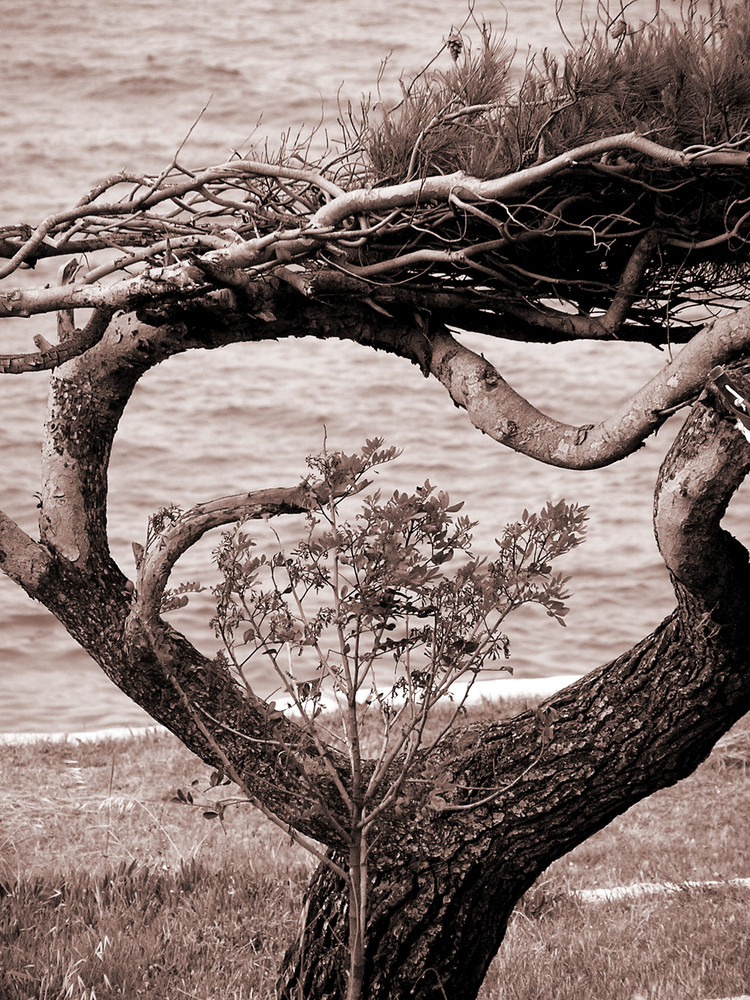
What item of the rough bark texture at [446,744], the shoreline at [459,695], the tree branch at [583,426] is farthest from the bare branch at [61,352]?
the shoreline at [459,695]

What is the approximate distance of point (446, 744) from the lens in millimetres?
2283

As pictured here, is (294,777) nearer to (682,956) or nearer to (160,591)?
(160,591)

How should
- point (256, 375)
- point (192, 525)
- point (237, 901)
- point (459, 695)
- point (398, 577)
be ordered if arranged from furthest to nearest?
point (256, 375) < point (459, 695) < point (237, 901) < point (192, 525) < point (398, 577)

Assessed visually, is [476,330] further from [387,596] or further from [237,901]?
[237,901]

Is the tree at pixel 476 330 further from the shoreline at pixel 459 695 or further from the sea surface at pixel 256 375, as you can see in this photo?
the sea surface at pixel 256 375

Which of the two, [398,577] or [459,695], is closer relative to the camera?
[398,577]

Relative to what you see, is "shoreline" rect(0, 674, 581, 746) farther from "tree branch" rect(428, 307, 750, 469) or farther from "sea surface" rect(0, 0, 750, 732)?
"tree branch" rect(428, 307, 750, 469)

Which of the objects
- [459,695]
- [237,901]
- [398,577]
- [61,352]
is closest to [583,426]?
[398,577]

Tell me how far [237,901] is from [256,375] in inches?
310

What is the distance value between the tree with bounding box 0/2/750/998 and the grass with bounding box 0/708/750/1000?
536 mm

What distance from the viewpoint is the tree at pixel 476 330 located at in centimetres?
196

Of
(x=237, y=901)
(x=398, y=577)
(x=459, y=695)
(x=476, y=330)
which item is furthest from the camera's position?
(x=459, y=695)

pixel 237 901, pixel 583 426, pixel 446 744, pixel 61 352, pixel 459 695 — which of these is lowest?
pixel 459 695

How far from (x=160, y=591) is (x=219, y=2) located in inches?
424
